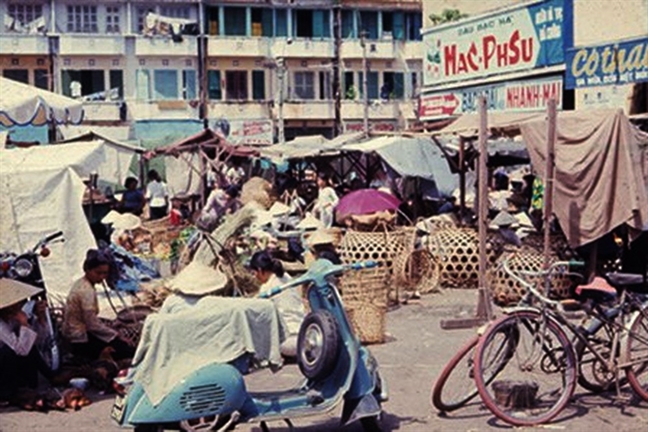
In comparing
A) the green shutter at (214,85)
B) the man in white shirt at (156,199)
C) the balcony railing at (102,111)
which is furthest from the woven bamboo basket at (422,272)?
the green shutter at (214,85)

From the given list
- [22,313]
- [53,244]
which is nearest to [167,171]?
[53,244]

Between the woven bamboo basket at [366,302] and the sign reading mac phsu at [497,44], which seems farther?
the sign reading mac phsu at [497,44]

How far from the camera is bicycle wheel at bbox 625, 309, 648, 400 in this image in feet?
24.6

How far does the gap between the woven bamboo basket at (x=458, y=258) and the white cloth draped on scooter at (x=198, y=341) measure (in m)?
7.80

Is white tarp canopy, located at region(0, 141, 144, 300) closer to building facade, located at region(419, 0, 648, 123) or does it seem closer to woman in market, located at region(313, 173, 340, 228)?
woman in market, located at region(313, 173, 340, 228)

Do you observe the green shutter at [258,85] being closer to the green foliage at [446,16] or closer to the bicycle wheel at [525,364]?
the green foliage at [446,16]

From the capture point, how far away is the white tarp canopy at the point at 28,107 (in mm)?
11070

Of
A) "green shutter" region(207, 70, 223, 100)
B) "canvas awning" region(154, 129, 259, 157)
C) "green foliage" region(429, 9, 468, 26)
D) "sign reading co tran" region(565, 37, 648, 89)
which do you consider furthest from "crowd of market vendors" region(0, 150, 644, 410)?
"green shutter" region(207, 70, 223, 100)

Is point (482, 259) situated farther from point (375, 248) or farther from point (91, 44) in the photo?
point (91, 44)

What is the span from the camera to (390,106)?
175 feet

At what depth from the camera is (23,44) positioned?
1897 inches

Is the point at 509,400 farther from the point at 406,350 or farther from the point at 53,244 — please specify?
the point at 53,244

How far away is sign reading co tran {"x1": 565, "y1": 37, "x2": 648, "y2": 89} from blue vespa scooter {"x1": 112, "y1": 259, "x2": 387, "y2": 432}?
10639 millimetres

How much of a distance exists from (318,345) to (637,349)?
247 centimetres
